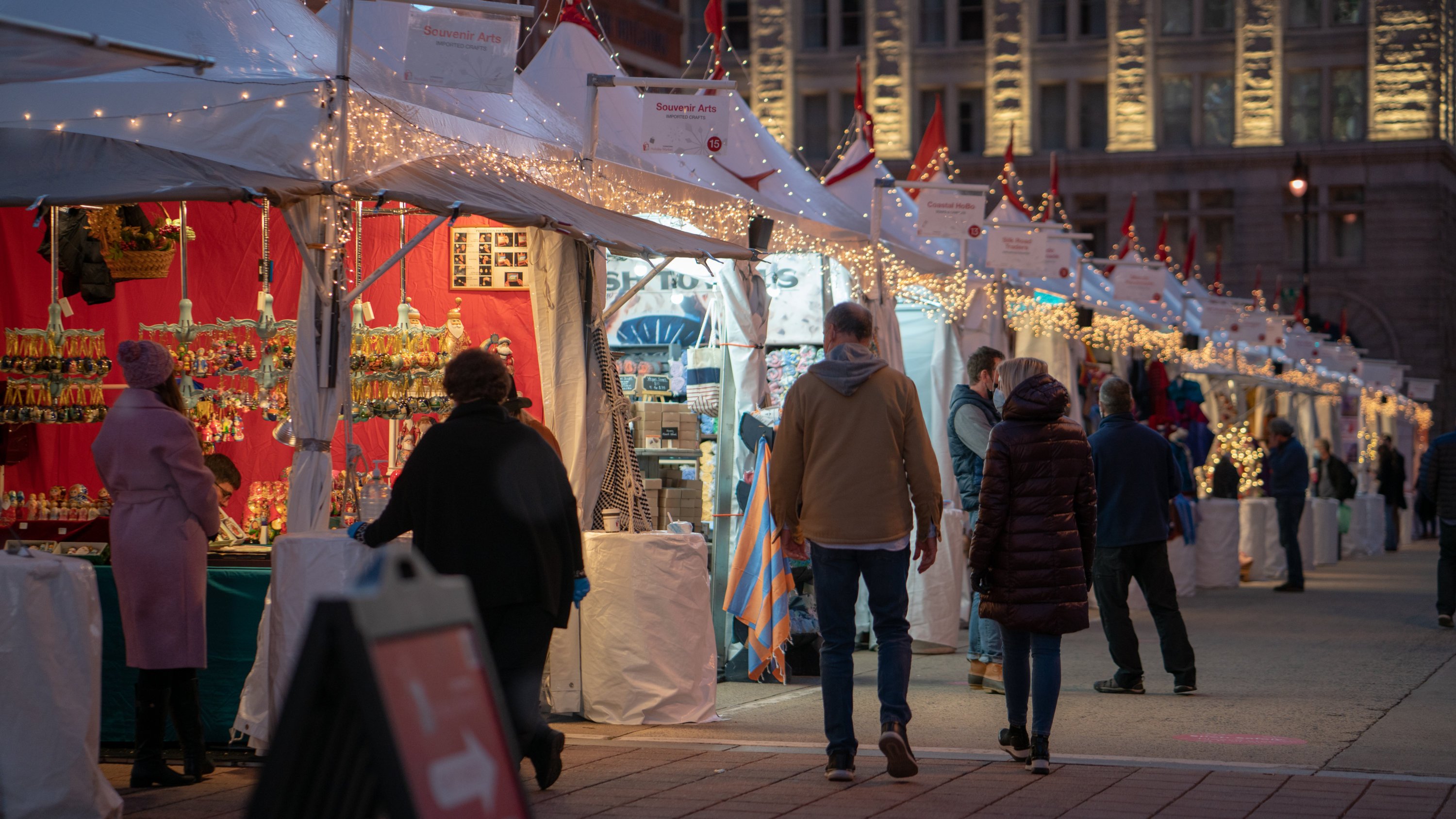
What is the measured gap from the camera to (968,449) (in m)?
9.54

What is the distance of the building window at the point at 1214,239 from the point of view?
165ft

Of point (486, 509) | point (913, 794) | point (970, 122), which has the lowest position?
point (913, 794)

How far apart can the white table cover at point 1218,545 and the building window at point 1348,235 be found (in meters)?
33.0

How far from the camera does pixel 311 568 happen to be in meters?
7.04

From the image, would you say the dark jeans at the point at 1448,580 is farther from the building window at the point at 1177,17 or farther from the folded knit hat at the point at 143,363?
the building window at the point at 1177,17

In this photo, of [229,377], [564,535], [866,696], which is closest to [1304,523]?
[866,696]

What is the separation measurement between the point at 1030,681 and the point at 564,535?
299 cm

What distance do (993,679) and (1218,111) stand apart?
43.9 meters

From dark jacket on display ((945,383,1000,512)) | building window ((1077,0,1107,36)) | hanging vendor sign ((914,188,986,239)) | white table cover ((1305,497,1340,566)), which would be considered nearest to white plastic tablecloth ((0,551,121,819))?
dark jacket on display ((945,383,1000,512))

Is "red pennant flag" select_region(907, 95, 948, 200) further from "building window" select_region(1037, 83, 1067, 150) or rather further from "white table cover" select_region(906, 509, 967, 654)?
"building window" select_region(1037, 83, 1067, 150)

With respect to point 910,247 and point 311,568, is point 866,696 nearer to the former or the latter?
point 311,568

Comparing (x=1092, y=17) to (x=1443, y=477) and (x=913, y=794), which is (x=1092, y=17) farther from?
(x=913, y=794)

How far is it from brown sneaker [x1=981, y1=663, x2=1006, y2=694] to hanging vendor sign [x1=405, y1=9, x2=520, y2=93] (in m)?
4.43

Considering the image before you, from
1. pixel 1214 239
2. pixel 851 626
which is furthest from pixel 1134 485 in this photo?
pixel 1214 239
